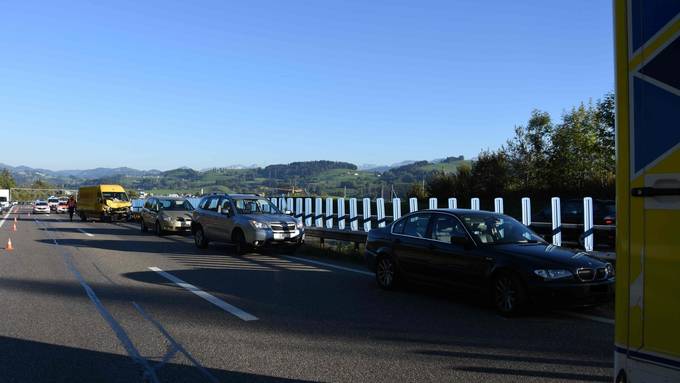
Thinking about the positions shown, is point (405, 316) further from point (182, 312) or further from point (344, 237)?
point (344, 237)

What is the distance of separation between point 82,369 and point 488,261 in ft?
17.2

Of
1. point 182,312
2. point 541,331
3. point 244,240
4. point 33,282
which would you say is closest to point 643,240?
point 541,331

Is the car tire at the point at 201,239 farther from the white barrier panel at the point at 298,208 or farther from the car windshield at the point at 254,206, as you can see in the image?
the white barrier panel at the point at 298,208

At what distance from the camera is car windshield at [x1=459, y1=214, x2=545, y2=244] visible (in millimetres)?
8555

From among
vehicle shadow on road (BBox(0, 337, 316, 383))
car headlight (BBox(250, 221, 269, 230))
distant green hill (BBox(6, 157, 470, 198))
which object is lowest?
vehicle shadow on road (BBox(0, 337, 316, 383))

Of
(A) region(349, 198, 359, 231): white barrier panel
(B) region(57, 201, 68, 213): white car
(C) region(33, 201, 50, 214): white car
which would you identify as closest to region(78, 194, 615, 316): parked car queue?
(A) region(349, 198, 359, 231): white barrier panel

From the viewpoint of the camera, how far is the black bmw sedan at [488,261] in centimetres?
734

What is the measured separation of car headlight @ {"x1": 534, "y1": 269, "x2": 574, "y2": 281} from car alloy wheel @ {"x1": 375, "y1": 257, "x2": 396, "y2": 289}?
9.46 feet

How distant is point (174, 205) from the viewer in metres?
25.2

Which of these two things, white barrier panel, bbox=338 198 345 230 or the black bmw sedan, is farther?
white barrier panel, bbox=338 198 345 230

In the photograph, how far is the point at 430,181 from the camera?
1668 inches

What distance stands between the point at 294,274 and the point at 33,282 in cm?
490

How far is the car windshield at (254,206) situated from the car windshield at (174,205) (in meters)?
8.75

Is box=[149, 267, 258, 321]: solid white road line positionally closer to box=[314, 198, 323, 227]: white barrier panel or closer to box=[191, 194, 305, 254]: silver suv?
box=[191, 194, 305, 254]: silver suv
